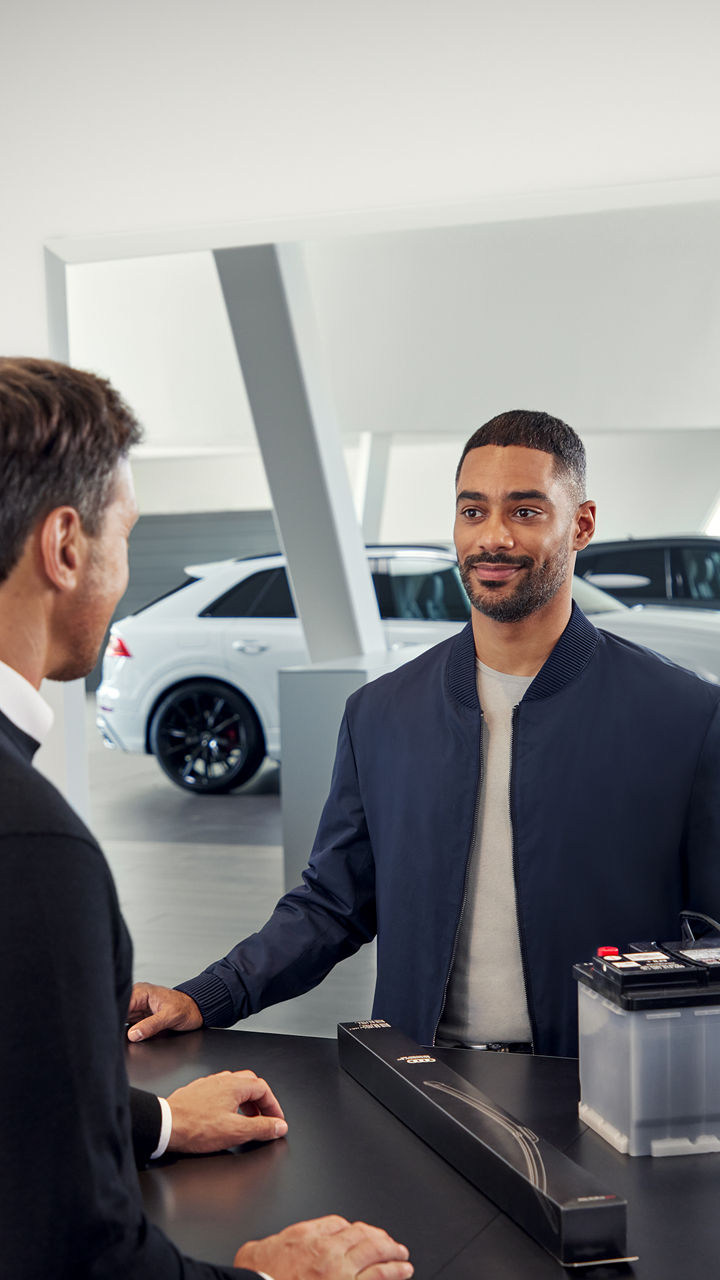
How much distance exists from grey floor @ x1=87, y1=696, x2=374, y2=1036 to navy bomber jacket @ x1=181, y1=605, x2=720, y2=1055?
1.04m

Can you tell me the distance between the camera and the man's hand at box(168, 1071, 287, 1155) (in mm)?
1185

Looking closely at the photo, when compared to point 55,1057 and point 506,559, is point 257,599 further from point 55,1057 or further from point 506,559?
point 55,1057

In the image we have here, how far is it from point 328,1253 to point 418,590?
249 inches

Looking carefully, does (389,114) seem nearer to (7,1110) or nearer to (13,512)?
(13,512)

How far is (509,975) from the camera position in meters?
1.65

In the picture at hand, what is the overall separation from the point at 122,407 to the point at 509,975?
3.40 feet

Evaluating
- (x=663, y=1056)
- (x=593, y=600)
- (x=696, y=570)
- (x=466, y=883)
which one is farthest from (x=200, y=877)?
(x=696, y=570)

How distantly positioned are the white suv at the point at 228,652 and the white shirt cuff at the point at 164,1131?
5612 mm

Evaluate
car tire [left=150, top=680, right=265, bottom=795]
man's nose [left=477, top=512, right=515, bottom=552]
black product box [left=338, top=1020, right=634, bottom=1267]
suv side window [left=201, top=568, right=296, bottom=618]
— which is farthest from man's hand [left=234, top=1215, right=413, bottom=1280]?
suv side window [left=201, top=568, right=296, bottom=618]

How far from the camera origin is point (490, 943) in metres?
1.67

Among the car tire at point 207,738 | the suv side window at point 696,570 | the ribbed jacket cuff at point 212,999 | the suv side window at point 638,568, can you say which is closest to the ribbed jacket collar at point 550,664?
the ribbed jacket cuff at point 212,999

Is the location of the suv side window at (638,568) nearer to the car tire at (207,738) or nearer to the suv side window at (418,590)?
the suv side window at (418,590)

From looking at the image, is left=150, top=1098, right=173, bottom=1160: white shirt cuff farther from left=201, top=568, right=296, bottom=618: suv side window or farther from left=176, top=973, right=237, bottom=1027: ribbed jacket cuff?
left=201, top=568, right=296, bottom=618: suv side window

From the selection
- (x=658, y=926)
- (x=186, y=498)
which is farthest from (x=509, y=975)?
(x=186, y=498)
